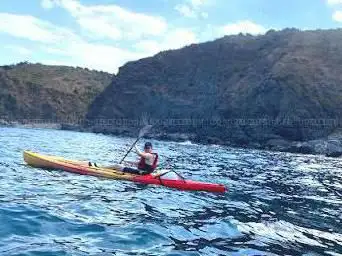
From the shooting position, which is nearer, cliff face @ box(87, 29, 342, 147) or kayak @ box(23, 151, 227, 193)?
kayak @ box(23, 151, 227, 193)

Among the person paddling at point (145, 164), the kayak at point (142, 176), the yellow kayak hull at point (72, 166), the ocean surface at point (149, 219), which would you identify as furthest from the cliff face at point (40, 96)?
the ocean surface at point (149, 219)

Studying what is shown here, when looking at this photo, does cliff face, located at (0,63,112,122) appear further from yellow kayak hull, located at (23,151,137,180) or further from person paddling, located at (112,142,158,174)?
person paddling, located at (112,142,158,174)

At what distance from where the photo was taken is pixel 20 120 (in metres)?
147

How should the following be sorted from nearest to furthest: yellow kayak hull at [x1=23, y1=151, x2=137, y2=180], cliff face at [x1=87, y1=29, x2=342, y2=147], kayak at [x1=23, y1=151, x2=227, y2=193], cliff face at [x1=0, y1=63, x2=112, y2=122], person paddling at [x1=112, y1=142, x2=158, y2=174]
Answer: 1. kayak at [x1=23, y1=151, x2=227, y2=193]
2. yellow kayak hull at [x1=23, y1=151, x2=137, y2=180]
3. person paddling at [x1=112, y1=142, x2=158, y2=174]
4. cliff face at [x1=87, y1=29, x2=342, y2=147]
5. cliff face at [x1=0, y1=63, x2=112, y2=122]

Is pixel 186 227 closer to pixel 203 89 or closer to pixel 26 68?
pixel 203 89

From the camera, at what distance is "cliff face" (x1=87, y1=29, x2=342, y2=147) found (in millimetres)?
90500

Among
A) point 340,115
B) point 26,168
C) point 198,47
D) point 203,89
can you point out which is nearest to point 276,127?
point 340,115

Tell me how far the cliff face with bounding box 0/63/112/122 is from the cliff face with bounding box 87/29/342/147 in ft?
92.1

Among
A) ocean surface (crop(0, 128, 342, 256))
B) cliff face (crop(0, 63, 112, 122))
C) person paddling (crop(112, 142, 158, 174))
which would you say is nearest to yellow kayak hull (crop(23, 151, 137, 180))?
person paddling (crop(112, 142, 158, 174))

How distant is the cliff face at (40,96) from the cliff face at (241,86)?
28.1m

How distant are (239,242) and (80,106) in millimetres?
162751

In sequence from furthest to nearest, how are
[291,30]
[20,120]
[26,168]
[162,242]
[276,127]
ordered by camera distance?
1. [20,120]
2. [291,30]
3. [276,127]
4. [26,168]
5. [162,242]

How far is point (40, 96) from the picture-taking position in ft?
533

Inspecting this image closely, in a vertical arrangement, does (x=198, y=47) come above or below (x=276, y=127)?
above
